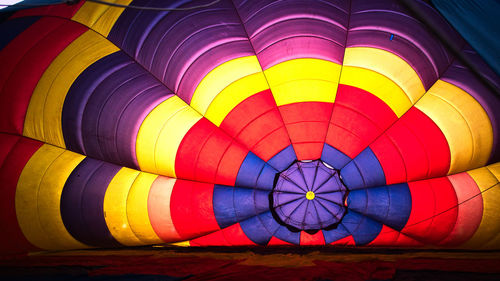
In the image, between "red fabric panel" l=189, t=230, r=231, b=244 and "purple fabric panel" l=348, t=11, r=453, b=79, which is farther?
"red fabric panel" l=189, t=230, r=231, b=244

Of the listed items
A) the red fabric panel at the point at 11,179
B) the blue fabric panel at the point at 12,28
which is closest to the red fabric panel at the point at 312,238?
the red fabric panel at the point at 11,179

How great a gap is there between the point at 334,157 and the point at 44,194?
323cm

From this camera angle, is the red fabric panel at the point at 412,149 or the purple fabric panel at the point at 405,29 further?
the red fabric panel at the point at 412,149

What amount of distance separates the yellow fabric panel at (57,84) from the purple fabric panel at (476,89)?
10.4ft

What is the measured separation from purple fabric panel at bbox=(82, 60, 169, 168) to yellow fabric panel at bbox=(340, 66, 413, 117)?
1.90 metres

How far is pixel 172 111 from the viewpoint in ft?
10.7

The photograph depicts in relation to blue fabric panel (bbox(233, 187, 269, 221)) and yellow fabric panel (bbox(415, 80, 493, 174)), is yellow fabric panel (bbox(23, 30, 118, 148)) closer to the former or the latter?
blue fabric panel (bbox(233, 187, 269, 221))

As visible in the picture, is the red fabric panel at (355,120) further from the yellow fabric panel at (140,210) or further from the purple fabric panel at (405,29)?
the yellow fabric panel at (140,210)

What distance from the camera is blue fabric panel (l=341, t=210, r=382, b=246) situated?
11.4ft

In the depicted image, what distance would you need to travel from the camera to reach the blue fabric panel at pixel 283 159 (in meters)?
3.58

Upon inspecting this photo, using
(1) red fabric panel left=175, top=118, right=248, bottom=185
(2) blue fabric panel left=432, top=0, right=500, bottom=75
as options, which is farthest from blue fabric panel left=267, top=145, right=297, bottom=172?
(2) blue fabric panel left=432, top=0, right=500, bottom=75

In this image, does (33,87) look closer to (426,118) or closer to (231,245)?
(231,245)

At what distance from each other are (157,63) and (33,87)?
48.7 inches

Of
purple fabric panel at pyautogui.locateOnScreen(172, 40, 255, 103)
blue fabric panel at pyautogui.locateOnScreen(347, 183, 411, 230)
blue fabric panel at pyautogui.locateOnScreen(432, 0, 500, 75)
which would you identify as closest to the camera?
blue fabric panel at pyautogui.locateOnScreen(432, 0, 500, 75)
